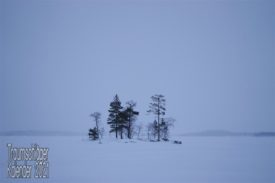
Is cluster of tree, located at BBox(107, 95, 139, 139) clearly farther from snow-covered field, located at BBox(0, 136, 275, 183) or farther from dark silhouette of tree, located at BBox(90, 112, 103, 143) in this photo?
snow-covered field, located at BBox(0, 136, 275, 183)

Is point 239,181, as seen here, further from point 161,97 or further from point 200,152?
point 161,97

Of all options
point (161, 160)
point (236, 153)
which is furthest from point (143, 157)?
point (236, 153)

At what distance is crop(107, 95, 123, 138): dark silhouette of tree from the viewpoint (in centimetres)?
2371

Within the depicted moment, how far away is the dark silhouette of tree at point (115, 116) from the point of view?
23.7 m

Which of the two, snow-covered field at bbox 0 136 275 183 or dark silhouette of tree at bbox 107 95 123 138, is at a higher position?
dark silhouette of tree at bbox 107 95 123 138

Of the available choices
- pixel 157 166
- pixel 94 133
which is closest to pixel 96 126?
pixel 94 133

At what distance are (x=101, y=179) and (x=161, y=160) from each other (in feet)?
13.2

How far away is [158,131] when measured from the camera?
76.7 ft

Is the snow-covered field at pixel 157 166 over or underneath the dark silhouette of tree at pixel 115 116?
underneath

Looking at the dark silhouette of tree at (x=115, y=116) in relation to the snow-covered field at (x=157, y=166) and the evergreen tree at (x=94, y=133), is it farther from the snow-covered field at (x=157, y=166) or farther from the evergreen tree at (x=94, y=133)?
the snow-covered field at (x=157, y=166)

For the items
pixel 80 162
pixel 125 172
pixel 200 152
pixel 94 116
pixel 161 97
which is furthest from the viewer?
pixel 161 97

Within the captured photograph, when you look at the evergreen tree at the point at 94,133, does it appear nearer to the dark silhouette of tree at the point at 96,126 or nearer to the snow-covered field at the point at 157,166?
the dark silhouette of tree at the point at 96,126

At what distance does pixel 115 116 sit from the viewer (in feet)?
79.0

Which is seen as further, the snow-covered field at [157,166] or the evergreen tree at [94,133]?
the evergreen tree at [94,133]
